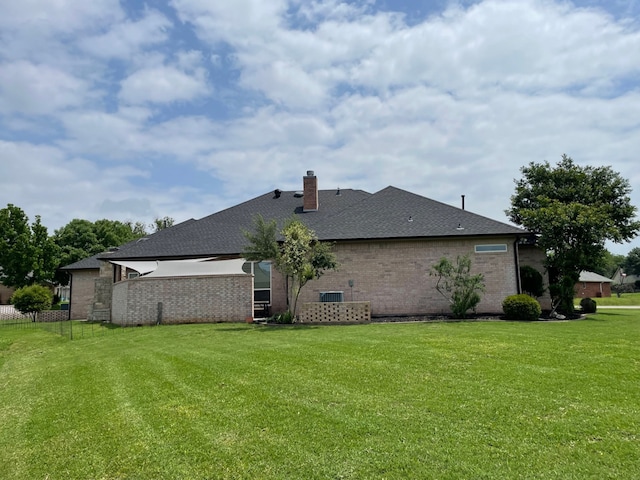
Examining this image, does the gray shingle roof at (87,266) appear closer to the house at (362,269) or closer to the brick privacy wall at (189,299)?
the house at (362,269)

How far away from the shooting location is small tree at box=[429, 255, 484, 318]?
66.9 ft

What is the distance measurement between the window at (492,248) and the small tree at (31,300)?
28.9 m

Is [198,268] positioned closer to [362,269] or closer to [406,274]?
[362,269]

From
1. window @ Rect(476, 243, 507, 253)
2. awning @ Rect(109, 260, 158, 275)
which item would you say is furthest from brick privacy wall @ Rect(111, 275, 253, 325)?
window @ Rect(476, 243, 507, 253)

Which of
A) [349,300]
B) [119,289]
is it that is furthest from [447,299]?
[119,289]

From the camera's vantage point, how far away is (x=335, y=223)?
24.9m

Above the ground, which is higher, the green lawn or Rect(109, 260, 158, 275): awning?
Rect(109, 260, 158, 275): awning

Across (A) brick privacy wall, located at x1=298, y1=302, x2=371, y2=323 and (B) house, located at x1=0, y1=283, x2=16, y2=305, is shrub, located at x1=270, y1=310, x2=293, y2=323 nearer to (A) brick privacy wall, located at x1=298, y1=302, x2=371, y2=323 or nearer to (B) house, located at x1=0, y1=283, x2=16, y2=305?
(A) brick privacy wall, located at x1=298, y1=302, x2=371, y2=323

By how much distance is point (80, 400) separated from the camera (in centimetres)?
800

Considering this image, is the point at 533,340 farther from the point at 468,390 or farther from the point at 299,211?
the point at 299,211

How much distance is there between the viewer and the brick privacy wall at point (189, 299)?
21.7 m

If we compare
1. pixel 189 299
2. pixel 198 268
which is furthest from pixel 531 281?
pixel 189 299

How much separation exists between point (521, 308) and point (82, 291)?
2829 cm

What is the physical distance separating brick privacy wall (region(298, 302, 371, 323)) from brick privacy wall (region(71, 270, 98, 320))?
18.7 meters
